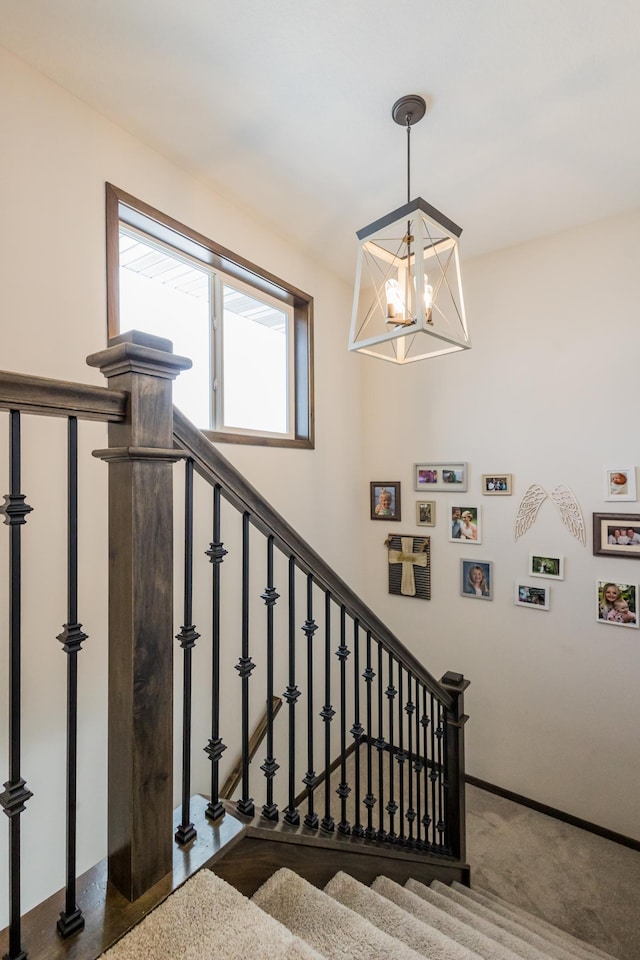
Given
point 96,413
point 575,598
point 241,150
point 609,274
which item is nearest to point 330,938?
point 96,413

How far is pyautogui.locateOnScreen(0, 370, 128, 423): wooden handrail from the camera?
0.73 meters

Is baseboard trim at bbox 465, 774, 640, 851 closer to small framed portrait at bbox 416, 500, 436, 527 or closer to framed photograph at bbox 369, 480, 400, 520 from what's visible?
small framed portrait at bbox 416, 500, 436, 527

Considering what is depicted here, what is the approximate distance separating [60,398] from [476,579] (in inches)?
111

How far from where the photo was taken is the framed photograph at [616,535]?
99.9 inches

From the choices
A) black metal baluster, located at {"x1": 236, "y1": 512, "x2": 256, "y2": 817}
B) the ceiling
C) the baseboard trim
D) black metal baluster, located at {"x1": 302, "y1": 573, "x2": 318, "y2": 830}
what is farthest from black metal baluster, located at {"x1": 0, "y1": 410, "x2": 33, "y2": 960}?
the baseboard trim

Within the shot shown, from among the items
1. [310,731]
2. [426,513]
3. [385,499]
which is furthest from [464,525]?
[310,731]

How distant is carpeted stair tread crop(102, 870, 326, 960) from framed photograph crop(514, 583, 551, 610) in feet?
8.04

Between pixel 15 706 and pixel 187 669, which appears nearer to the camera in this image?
pixel 15 706

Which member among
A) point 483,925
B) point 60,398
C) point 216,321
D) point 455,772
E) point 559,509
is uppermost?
point 216,321

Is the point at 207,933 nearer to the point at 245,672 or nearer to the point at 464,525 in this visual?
the point at 245,672

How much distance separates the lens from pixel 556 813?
8.98 feet

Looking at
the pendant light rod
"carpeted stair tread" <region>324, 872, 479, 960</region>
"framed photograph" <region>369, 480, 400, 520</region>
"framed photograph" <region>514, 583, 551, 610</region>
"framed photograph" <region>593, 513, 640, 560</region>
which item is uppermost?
the pendant light rod

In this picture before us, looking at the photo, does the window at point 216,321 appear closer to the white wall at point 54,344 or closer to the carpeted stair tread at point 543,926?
the white wall at point 54,344

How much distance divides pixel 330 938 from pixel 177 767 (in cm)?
128
